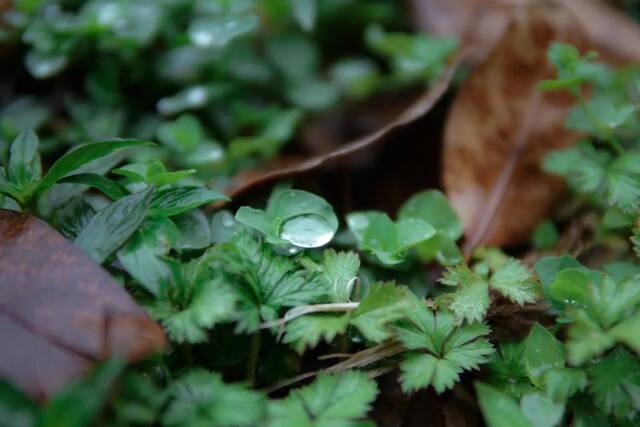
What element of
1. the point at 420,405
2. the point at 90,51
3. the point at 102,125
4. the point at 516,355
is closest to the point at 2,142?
the point at 102,125

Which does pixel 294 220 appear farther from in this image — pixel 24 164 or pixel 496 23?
pixel 496 23

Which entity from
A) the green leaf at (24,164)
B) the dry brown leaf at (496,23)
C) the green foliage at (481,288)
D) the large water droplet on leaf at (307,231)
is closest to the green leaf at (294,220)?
the large water droplet on leaf at (307,231)

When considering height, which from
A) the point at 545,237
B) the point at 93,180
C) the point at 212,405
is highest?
the point at 93,180

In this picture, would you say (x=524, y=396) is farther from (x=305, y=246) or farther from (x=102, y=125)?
(x=102, y=125)

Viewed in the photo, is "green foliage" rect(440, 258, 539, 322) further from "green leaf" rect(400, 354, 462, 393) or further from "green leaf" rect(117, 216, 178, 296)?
"green leaf" rect(117, 216, 178, 296)

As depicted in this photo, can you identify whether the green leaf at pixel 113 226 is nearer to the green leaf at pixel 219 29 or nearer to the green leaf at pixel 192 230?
the green leaf at pixel 192 230

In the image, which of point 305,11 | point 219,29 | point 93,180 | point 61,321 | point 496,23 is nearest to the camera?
point 61,321

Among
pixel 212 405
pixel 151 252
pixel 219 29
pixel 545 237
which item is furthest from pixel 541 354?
pixel 219 29
